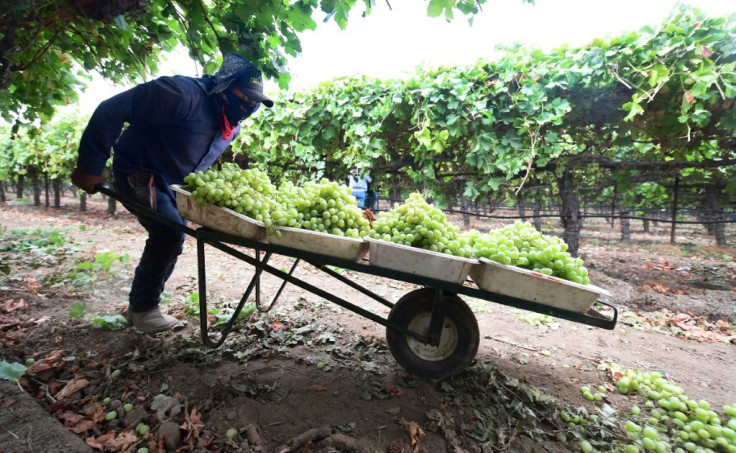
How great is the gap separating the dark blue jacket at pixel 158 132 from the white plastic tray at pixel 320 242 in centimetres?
121

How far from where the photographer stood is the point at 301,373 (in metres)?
2.58

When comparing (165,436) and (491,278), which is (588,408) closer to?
(491,278)

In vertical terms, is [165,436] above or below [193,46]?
below

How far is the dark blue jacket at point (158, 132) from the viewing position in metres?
2.32

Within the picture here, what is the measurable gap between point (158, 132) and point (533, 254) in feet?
9.04

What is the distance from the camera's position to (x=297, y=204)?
230 centimetres

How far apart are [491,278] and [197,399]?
1.96 m

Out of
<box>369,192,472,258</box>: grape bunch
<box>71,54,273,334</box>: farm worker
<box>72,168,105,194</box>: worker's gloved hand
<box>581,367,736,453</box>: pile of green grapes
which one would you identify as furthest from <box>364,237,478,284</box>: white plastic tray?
<box>72,168,105,194</box>: worker's gloved hand

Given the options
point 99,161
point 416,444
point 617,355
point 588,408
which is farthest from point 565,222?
point 99,161

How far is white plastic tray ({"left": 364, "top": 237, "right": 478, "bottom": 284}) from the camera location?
2.01m

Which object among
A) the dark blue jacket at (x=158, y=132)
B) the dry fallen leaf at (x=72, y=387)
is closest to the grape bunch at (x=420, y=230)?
the dark blue jacket at (x=158, y=132)

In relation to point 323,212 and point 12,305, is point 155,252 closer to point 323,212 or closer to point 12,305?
point 323,212

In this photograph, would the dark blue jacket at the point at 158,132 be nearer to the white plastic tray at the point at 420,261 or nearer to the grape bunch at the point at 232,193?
the grape bunch at the point at 232,193

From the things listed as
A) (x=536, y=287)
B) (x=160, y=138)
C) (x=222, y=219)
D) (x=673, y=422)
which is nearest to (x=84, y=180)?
(x=160, y=138)
